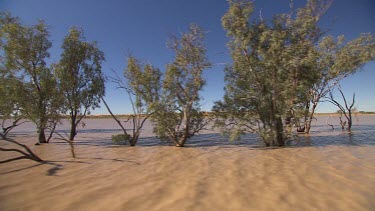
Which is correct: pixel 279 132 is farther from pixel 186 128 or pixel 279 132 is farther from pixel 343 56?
pixel 343 56

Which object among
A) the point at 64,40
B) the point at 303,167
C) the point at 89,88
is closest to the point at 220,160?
the point at 303,167

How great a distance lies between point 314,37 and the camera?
18297 millimetres

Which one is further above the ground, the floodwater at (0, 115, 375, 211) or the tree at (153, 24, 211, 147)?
the tree at (153, 24, 211, 147)

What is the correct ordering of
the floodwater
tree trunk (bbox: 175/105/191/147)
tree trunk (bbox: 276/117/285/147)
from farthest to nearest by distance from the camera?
1. tree trunk (bbox: 175/105/191/147)
2. tree trunk (bbox: 276/117/285/147)
3. the floodwater

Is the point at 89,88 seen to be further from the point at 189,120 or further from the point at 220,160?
the point at 220,160

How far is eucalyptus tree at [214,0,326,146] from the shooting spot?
1330 cm

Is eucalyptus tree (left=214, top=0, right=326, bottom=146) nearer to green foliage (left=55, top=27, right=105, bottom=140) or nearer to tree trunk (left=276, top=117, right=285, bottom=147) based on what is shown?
tree trunk (left=276, top=117, right=285, bottom=147)

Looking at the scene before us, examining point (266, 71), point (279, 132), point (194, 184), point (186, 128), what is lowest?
point (194, 184)

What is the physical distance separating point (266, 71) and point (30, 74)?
1695 cm

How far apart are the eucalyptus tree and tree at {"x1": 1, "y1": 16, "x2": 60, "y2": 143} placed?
12.9 metres

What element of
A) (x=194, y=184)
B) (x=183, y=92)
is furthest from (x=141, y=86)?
(x=194, y=184)

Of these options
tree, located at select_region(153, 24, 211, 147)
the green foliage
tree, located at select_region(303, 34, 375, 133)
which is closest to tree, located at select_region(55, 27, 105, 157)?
the green foliage

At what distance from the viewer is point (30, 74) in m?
18.5

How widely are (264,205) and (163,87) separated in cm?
1219
